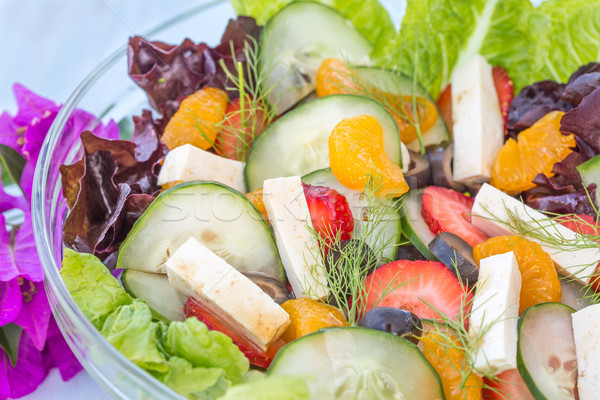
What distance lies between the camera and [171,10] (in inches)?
149

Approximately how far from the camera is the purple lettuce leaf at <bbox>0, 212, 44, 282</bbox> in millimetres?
1771

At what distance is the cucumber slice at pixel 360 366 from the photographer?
132cm

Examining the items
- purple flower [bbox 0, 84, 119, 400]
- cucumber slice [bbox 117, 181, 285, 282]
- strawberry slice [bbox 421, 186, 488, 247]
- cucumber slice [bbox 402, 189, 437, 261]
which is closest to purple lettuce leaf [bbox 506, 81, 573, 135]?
strawberry slice [bbox 421, 186, 488, 247]

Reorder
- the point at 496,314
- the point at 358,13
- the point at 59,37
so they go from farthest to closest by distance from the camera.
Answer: the point at 59,37 < the point at 358,13 < the point at 496,314

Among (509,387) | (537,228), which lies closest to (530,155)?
(537,228)

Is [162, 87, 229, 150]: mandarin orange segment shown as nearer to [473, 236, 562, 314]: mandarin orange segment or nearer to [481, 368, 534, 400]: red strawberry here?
[473, 236, 562, 314]: mandarin orange segment

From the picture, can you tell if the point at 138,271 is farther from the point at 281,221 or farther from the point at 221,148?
the point at 221,148

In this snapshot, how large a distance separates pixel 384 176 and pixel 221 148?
68cm

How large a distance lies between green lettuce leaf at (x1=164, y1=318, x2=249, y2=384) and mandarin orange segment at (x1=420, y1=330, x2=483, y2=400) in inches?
18.9

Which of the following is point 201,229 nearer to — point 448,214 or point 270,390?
point 270,390

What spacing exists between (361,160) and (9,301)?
117 cm

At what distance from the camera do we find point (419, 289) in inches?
63.1

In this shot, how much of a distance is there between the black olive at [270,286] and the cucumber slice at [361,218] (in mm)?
303

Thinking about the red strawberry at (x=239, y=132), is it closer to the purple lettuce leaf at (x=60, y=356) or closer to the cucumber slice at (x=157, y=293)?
the cucumber slice at (x=157, y=293)
